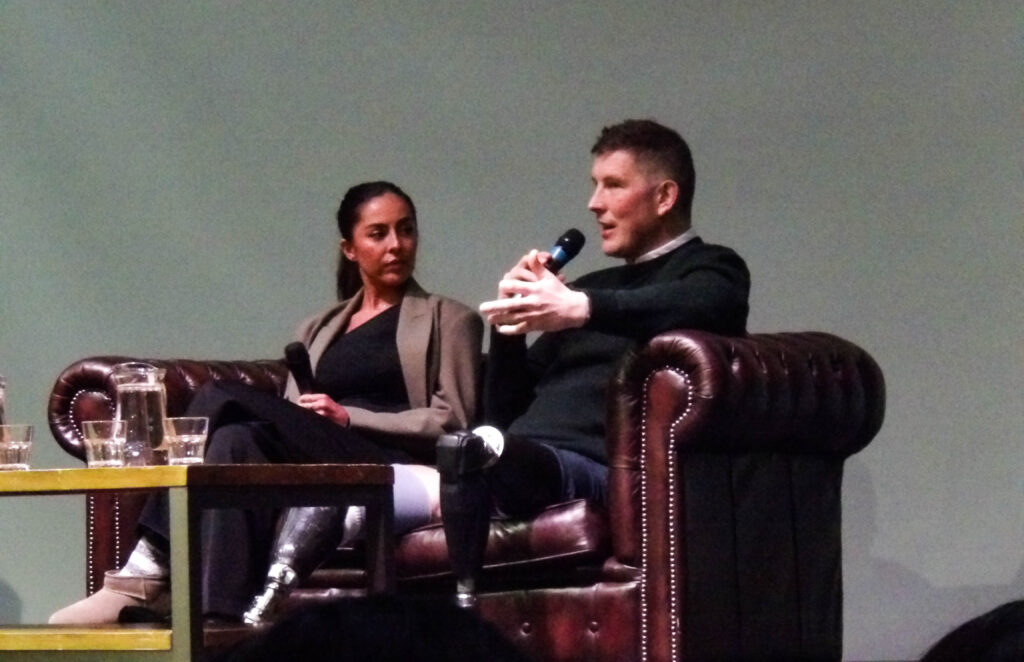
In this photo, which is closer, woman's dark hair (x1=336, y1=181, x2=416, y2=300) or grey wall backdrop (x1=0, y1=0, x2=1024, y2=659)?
woman's dark hair (x1=336, y1=181, x2=416, y2=300)

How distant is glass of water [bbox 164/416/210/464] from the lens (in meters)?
2.43

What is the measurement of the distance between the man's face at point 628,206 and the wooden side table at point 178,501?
881 mm

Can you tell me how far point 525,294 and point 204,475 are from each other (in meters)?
0.73

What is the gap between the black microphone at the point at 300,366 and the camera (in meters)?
3.12

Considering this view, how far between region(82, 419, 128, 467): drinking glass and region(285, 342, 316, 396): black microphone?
71 centimetres

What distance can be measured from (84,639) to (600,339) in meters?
1.24

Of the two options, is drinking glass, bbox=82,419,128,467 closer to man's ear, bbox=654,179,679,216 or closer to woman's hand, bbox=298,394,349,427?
woman's hand, bbox=298,394,349,427

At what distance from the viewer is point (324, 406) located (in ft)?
10.2

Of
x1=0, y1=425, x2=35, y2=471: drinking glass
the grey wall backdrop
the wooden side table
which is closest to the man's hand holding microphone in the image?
the wooden side table

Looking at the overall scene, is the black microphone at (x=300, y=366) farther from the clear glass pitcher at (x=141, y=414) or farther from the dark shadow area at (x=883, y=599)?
the dark shadow area at (x=883, y=599)

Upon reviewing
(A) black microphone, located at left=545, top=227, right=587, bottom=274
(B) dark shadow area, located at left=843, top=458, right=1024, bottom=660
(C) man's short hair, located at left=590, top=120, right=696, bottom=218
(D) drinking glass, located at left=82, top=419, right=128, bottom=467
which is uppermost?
(C) man's short hair, located at left=590, top=120, right=696, bottom=218

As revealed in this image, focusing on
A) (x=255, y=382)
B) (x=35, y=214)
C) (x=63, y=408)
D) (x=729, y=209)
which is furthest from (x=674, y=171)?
(x=35, y=214)

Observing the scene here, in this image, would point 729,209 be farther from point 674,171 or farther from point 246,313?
point 246,313

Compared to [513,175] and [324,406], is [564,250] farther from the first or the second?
[513,175]
